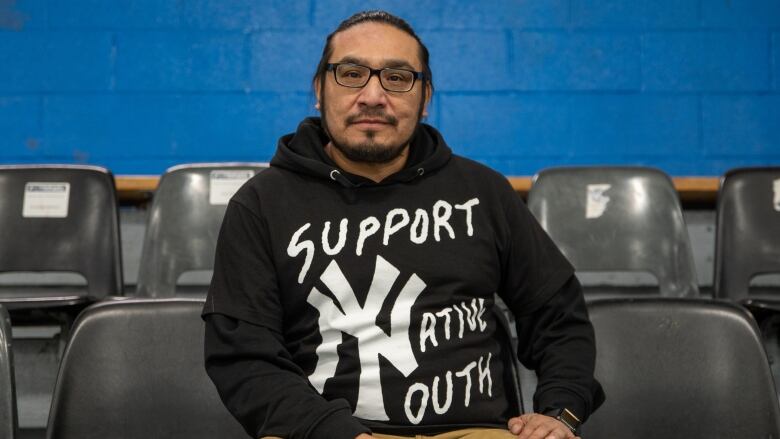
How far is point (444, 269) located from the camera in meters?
1.33

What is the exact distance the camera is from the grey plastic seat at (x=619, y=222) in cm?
228

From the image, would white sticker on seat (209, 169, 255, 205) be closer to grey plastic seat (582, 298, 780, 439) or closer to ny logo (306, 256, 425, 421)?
ny logo (306, 256, 425, 421)

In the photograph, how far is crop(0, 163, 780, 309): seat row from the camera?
7.48ft

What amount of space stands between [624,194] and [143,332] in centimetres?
148

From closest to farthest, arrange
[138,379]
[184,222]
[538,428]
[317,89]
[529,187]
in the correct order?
[538,428] < [138,379] < [317,89] < [184,222] < [529,187]

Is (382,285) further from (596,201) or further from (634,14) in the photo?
(634,14)

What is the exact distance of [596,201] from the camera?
2357mm

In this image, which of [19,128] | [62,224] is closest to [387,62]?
[62,224]

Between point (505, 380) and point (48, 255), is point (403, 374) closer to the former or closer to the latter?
point (505, 380)

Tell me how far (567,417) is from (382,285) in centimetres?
34

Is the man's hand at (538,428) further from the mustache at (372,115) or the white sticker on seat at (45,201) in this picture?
the white sticker on seat at (45,201)

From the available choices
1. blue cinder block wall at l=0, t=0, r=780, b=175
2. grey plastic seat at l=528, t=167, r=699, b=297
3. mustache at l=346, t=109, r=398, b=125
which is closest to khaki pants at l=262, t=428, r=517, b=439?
mustache at l=346, t=109, r=398, b=125

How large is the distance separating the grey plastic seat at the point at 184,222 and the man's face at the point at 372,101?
97 centimetres

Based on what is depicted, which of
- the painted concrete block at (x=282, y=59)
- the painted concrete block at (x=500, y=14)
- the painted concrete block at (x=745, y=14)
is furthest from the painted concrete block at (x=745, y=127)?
the painted concrete block at (x=282, y=59)
